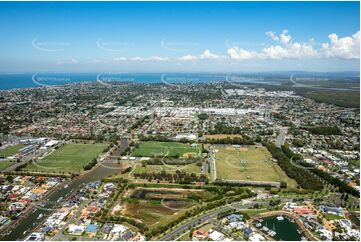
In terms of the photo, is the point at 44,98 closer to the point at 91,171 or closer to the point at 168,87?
the point at 168,87

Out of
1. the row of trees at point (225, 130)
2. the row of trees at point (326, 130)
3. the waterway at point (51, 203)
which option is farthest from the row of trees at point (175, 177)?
the row of trees at point (326, 130)

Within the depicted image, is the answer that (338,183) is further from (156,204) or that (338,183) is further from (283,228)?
(156,204)

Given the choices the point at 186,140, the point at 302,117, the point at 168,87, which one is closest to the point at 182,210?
the point at 186,140

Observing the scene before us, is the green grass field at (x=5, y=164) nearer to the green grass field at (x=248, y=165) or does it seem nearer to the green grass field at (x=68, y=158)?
the green grass field at (x=68, y=158)

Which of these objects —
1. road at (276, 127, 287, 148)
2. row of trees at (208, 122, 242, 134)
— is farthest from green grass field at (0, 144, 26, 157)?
road at (276, 127, 287, 148)

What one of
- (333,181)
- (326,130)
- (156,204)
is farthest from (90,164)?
(326,130)
